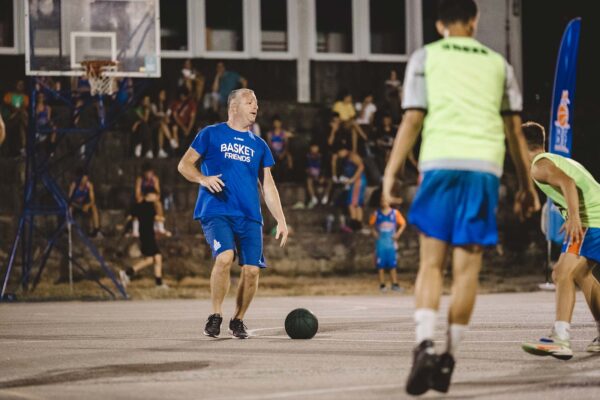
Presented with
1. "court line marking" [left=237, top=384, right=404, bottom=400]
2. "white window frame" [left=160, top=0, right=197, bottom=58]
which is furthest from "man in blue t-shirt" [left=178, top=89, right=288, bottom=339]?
"white window frame" [left=160, top=0, right=197, bottom=58]

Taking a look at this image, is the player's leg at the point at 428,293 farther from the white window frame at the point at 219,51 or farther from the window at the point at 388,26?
the window at the point at 388,26

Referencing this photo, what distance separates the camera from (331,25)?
119 ft

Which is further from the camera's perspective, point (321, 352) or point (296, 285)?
point (296, 285)

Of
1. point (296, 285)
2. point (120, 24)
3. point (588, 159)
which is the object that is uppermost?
point (120, 24)

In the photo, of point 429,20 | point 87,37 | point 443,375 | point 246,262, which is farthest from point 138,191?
point 443,375

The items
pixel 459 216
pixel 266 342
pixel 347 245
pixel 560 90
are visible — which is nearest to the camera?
pixel 459 216

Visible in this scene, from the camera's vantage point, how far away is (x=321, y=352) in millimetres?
9820

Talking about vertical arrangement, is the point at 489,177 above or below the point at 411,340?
above

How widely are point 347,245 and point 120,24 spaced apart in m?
7.54

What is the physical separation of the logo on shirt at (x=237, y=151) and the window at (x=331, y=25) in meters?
24.6

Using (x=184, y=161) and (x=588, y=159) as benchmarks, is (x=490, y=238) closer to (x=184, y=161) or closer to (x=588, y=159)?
(x=184, y=161)

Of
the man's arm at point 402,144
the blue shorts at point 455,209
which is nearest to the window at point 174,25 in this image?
the man's arm at point 402,144

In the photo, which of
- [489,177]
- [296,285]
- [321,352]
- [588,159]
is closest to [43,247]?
[296,285]

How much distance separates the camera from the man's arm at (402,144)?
7207 mm
